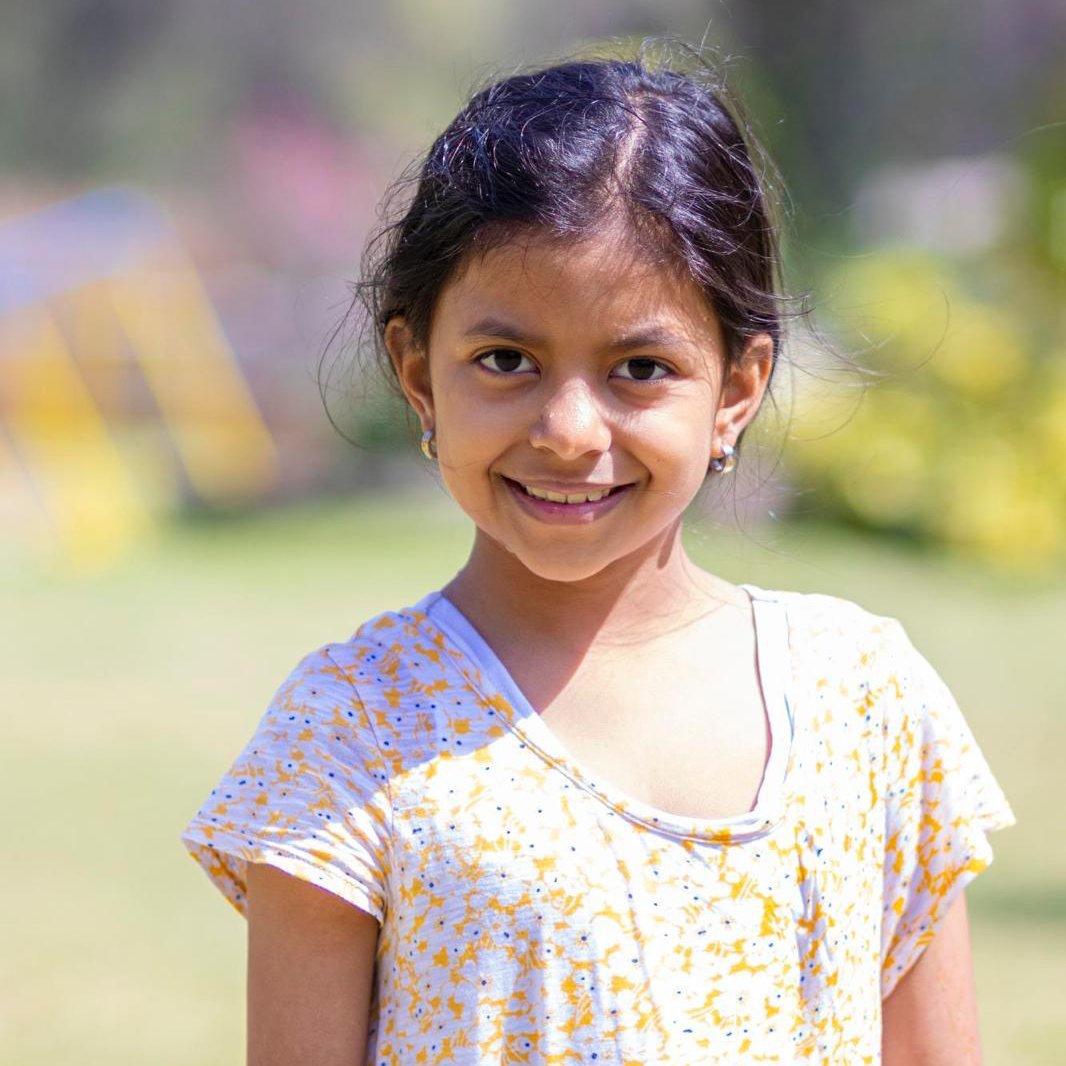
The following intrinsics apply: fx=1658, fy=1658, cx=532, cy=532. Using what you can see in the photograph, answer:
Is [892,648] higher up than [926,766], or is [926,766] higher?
[892,648]

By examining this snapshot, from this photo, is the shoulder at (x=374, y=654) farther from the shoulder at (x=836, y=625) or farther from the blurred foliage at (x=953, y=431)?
the blurred foliage at (x=953, y=431)

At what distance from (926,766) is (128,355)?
916cm

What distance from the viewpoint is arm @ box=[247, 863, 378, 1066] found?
141cm

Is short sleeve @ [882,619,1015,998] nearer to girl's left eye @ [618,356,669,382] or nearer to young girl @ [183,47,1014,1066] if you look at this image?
young girl @ [183,47,1014,1066]

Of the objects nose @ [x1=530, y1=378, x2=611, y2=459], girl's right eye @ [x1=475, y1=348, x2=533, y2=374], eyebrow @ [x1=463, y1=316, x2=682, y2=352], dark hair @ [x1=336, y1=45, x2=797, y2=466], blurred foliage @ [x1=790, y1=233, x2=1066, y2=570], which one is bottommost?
nose @ [x1=530, y1=378, x2=611, y2=459]

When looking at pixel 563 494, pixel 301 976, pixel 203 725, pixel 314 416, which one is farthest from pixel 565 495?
pixel 314 416

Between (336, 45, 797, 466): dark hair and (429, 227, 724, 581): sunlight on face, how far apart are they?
34 mm

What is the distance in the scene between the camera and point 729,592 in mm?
1655

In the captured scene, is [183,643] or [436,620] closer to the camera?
[436,620]

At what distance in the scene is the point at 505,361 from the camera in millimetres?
1434

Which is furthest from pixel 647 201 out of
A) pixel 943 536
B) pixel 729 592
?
pixel 943 536

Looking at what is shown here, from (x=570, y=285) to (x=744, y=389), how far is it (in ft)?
0.90

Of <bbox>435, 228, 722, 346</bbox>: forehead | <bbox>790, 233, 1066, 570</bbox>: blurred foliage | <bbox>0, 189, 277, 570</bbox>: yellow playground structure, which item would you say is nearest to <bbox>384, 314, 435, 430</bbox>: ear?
<bbox>435, 228, 722, 346</bbox>: forehead

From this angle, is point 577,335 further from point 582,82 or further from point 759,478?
point 759,478
